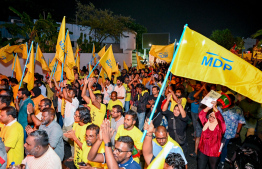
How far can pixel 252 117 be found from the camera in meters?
6.71

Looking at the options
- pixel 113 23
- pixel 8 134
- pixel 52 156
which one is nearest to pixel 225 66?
pixel 52 156

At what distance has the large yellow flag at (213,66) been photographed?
3.67m

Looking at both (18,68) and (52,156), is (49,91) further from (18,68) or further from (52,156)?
(52,156)

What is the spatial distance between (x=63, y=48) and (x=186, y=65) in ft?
15.7

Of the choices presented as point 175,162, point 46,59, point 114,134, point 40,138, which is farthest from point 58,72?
point 46,59

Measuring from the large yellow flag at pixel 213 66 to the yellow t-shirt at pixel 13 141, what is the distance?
2.99m

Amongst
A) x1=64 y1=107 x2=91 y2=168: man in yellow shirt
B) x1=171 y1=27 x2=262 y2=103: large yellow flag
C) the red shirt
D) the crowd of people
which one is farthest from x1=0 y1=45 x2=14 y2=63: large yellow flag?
the red shirt

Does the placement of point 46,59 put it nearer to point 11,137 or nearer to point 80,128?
point 80,128

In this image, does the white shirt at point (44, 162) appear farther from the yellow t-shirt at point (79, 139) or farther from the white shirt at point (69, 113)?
the white shirt at point (69, 113)

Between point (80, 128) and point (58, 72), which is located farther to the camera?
point (58, 72)

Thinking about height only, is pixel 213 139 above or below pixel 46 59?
below

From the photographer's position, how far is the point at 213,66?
3814mm

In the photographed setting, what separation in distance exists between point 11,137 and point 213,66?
3674 mm

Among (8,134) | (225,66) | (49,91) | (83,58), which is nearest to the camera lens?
(225,66)
